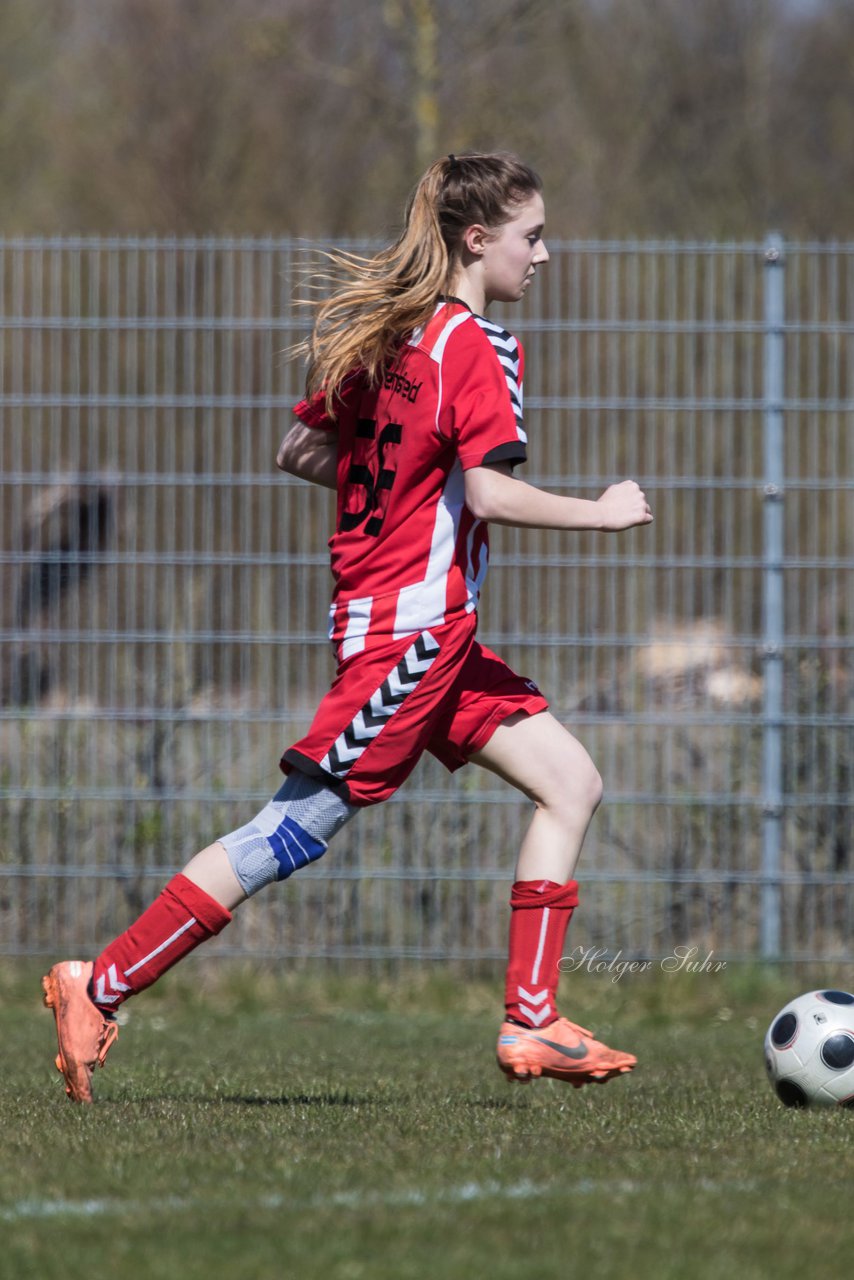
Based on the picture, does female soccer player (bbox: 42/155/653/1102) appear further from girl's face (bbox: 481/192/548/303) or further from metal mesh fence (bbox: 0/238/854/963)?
metal mesh fence (bbox: 0/238/854/963)

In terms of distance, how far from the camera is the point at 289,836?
4.28m

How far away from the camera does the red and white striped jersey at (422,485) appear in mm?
4234

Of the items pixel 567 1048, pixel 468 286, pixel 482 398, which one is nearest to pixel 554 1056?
pixel 567 1048

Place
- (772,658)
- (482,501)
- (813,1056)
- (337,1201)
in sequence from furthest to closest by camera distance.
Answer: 1. (772,658)
2. (813,1056)
3. (482,501)
4. (337,1201)

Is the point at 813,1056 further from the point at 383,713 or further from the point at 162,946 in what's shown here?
the point at 162,946

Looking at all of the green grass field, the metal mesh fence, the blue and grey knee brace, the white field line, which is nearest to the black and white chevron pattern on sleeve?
the blue and grey knee brace

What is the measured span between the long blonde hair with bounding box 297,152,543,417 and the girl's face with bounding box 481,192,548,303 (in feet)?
0.08

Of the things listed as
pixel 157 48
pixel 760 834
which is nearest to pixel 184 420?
pixel 760 834

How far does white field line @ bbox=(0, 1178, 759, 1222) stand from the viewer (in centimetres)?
297

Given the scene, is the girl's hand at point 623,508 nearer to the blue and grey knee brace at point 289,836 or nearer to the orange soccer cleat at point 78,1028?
the blue and grey knee brace at point 289,836

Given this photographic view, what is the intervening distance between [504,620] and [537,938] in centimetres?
300

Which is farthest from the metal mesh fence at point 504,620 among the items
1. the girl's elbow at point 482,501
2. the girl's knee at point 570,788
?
the girl's elbow at point 482,501

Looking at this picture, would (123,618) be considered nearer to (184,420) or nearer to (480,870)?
(184,420)

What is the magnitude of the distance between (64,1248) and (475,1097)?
2205 millimetres
